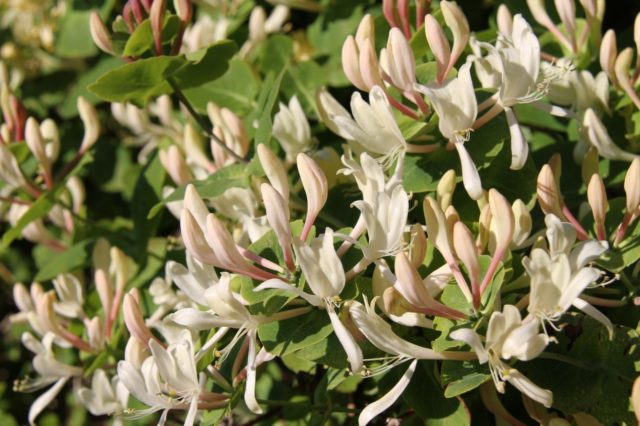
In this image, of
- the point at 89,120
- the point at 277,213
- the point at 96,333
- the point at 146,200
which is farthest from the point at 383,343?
the point at 89,120

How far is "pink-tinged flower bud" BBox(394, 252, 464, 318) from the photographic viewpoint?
87 cm

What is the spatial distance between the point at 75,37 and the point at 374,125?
3.96 feet

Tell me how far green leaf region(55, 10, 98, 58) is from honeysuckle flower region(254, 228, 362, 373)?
3.98ft

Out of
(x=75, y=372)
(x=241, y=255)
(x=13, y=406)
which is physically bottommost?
(x=13, y=406)

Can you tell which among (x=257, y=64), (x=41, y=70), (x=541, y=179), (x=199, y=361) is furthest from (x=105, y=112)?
(x=541, y=179)

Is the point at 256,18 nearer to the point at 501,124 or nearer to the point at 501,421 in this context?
the point at 501,124

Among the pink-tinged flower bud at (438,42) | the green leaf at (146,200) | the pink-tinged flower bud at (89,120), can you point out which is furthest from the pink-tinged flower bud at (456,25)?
the pink-tinged flower bud at (89,120)

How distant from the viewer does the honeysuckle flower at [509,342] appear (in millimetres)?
826

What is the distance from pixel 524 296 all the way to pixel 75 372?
0.83 metres

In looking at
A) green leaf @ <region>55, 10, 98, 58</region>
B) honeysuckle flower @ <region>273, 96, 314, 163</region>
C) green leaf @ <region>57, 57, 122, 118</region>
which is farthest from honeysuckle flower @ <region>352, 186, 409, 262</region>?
green leaf @ <region>55, 10, 98, 58</region>

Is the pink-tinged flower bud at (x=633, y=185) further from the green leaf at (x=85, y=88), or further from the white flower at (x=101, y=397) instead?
the green leaf at (x=85, y=88)

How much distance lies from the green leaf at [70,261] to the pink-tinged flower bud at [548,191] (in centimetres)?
91

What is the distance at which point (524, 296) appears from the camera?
93 centimetres

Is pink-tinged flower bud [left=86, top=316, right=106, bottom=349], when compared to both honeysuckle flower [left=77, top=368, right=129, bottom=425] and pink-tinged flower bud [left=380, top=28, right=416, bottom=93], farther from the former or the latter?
pink-tinged flower bud [left=380, top=28, right=416, bottom=93]
